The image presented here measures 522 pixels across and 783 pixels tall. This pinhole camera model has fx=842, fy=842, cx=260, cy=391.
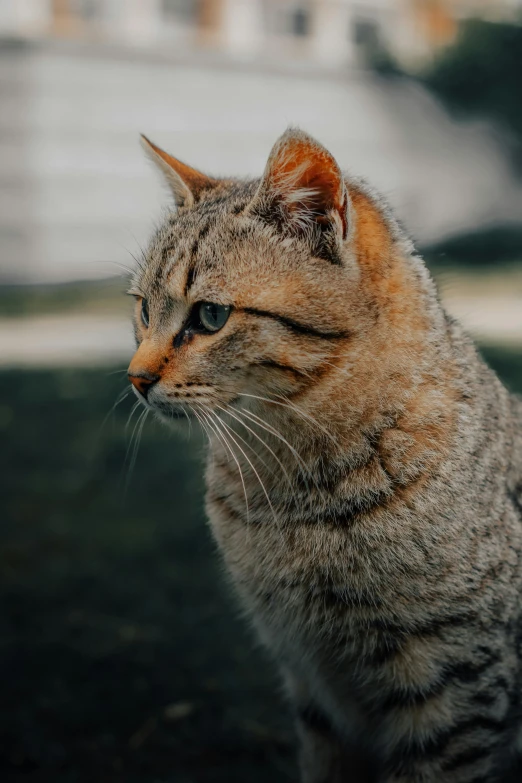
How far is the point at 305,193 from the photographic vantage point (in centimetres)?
191

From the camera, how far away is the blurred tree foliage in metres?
9.34

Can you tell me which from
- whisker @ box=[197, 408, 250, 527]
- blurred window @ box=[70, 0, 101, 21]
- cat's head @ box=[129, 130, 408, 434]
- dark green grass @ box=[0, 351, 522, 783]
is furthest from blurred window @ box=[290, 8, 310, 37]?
whisker @ box=[197, 408, 250, 527]

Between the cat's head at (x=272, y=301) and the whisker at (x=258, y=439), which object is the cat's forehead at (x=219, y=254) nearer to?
the cat's head at (x=272, y=301)

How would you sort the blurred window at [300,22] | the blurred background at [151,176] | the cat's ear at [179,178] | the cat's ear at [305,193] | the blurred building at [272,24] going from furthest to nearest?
1. the blurred window at [300,22]
2. the blurred building at [272,24]
3. the blurred background at [151,176]
4. the cat's ear at [179,178]
5. the cat's ear at [305,193]

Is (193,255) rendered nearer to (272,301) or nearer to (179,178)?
(272,301)

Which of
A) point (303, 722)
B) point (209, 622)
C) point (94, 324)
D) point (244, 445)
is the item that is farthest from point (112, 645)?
point (94, 324)

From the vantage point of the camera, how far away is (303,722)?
7.96ft

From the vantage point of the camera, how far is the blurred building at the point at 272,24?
30.2 ft

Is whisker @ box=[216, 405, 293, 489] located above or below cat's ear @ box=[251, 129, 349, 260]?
below

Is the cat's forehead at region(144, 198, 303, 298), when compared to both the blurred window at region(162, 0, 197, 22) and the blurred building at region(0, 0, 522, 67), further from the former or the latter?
the blurred window at region(162, 0, 197, 22)

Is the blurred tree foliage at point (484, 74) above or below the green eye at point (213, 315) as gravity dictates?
above

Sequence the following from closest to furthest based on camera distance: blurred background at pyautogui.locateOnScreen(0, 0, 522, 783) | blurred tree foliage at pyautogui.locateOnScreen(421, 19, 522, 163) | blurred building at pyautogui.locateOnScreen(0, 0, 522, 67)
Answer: blurred background at pyautogui.locateOnScreen(0, 0, 522, 783)
blurred building at pyautogui.locateOnScreen(0, 0, 522, 67)
blurred tree foliage at pyautogui.locateOnScreen(421, 19, 522, 163)

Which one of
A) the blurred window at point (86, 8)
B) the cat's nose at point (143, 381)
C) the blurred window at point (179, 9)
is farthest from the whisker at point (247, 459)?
the blurred window at point (179, 9)

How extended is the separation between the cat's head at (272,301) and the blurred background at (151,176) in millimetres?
1628
